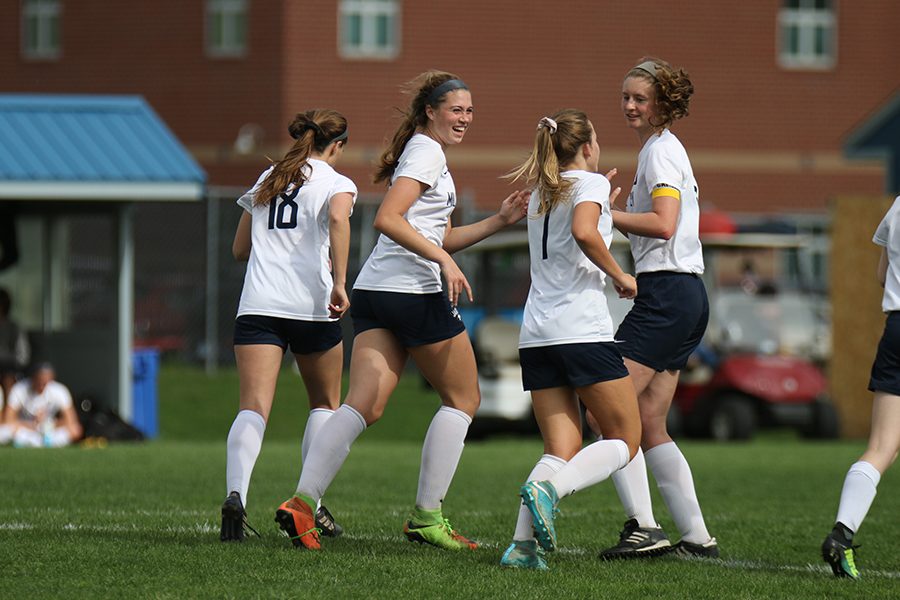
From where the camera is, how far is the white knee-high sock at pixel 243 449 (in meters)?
7.56

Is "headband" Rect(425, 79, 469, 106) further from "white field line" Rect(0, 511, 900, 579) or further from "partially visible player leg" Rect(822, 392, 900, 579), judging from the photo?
"partially visible player leg" Rect(822, 392, 900, 579)

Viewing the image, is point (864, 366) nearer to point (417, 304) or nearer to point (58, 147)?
point (58, 147)

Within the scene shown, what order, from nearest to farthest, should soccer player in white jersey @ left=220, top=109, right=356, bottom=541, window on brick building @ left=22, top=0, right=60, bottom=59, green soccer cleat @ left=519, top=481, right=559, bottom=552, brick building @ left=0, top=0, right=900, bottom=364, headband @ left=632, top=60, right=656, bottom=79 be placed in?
1. green soccer cleat @ left=519, top=481, right=559, bottom=552
2. headband @ left=632, top=60, right=656, bottom=79
3. soccer player in white jersey @ left=220, top=109, right=356, bottom=541
4. brick building @ left=0, top=0, right=900, bottom=364
5. window on brick building @ left=22, top=0, right=60, bottom=59

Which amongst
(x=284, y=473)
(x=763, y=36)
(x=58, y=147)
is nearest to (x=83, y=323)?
(x=58, y=147)

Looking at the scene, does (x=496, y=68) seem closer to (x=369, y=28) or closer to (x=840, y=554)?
(x=369, y=28)

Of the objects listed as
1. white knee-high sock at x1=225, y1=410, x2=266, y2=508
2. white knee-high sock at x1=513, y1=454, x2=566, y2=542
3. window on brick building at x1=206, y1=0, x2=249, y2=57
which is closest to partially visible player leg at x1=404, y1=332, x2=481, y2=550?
white knee-high sock at x1=513, y1=454, x2=566, y2=542

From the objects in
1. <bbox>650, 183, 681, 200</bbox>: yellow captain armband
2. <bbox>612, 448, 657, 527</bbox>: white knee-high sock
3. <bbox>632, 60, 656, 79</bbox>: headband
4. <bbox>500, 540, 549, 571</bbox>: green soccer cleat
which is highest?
<bbox>632, 60, 656, 79</bbox>: headband

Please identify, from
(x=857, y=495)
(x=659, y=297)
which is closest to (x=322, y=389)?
(x=659, y=297)

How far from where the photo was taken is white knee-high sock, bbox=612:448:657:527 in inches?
294

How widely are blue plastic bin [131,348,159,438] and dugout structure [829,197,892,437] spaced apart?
8327mm

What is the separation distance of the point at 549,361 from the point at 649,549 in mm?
1034

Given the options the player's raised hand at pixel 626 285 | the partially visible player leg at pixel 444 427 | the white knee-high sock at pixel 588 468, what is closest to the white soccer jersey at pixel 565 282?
the player's raised hand at pixel 626 285

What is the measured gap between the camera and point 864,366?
20.9 meters

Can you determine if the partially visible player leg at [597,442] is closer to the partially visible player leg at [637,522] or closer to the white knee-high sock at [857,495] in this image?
the partially visible player leg at [637,522]
